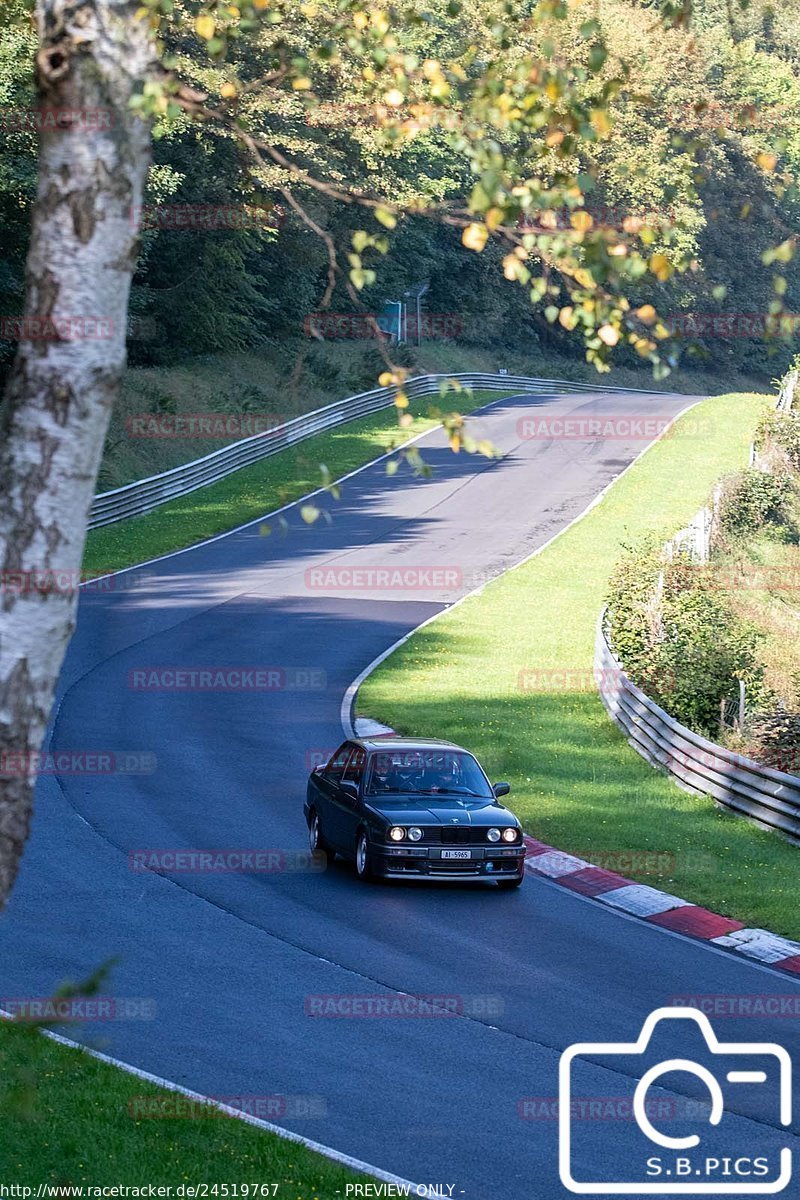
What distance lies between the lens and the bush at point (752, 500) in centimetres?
4541

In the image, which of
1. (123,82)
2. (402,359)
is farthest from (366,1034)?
(402,359)

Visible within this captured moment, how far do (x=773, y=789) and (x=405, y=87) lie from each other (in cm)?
1559

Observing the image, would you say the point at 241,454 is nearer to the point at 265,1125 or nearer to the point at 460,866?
the point at 460,866

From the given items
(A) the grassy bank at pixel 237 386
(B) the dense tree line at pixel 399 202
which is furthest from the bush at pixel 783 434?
(A) the grassy bank at pixel 237 386

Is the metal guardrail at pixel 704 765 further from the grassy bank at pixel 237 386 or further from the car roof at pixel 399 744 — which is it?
the grassy bank at pixel 237 386

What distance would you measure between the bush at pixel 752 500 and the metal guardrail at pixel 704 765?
1955 cm

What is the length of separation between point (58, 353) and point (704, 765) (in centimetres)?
1848

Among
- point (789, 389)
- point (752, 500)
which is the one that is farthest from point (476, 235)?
point (789, 389)

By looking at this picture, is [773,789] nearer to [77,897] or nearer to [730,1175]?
[77,897]

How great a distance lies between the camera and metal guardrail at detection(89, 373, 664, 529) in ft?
150

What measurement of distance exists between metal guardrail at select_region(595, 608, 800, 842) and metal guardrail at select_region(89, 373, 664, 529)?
38.1ft

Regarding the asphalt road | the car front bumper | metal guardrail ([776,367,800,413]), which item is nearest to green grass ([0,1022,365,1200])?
the asphalt road

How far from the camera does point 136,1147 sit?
28.3 feet

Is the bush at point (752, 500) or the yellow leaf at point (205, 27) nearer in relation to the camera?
the yellow leaf at point (205, 27)
